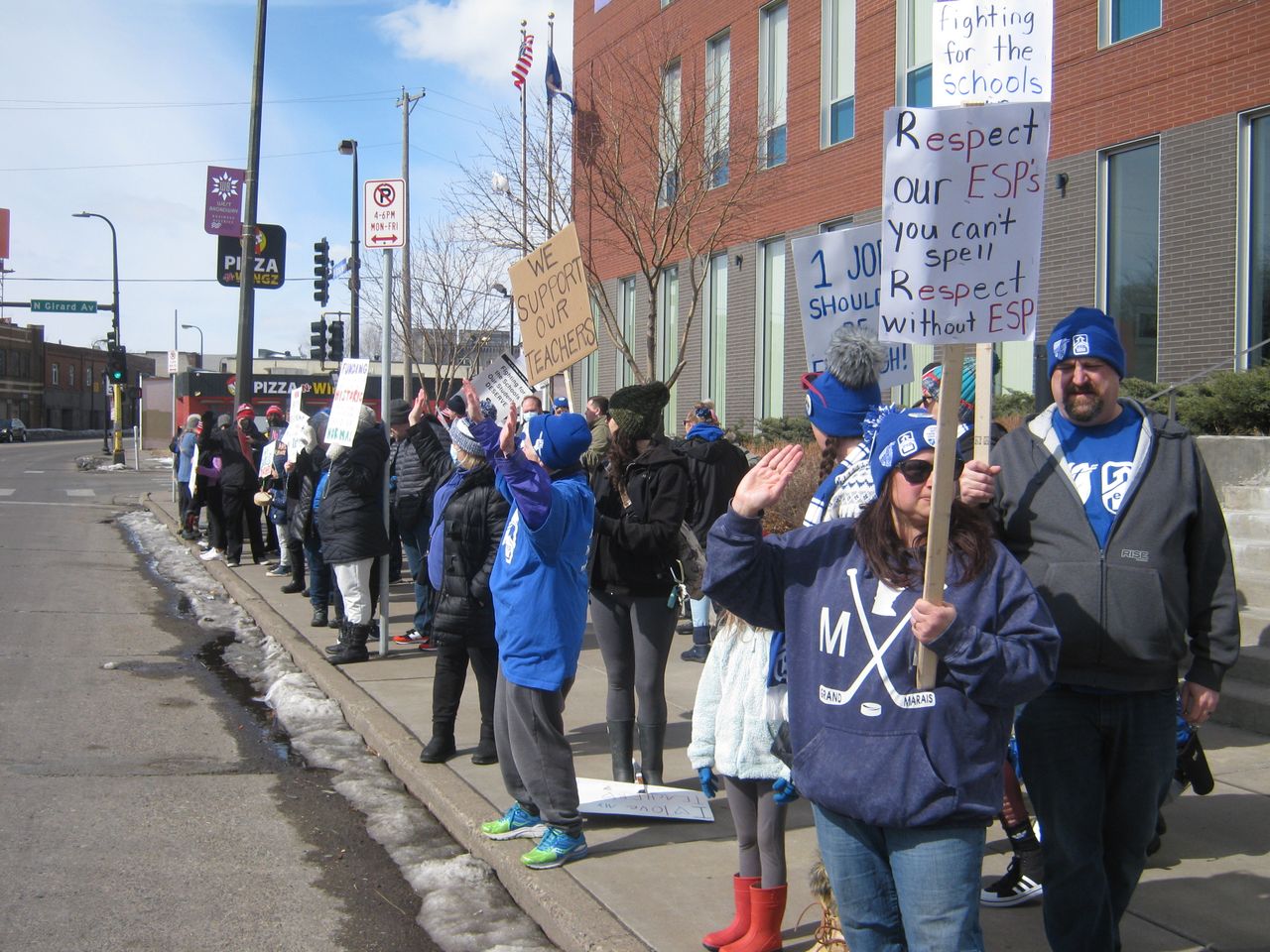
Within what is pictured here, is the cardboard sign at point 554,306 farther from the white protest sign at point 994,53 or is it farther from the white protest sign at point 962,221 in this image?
the white protest sign at point 962,221

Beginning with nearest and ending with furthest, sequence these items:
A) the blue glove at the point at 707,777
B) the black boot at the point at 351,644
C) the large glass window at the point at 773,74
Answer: the blue glove at the point at 707,777 < the black boot at the point at 351,644 < the large glass window at the point at 773,74

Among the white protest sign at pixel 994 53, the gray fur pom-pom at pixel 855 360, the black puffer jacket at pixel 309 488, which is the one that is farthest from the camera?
the black puffer jacket at pixel 309 488

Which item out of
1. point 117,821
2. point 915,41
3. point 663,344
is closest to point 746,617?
point 117,821

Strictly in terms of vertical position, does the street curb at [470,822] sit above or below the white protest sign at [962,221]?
below

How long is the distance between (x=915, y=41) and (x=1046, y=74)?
13142 millimetres

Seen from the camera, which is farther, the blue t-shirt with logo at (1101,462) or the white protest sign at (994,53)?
the white protest sign at (994,53)

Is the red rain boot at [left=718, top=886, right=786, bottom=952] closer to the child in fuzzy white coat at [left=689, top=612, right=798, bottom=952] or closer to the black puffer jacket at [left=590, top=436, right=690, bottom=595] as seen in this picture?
the child in fuzzy white coat at [left=689, top=612, right=798, bottom=952]

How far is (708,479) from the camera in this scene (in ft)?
24.4

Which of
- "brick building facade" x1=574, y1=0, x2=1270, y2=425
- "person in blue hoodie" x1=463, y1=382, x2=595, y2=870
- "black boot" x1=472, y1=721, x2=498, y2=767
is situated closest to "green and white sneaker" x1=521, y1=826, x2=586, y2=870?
"person in blue hoodie" x1=463, y1=382, x2=595, y2=870

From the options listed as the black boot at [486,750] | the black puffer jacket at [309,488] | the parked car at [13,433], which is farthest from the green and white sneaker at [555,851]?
the parked car at [13,433]

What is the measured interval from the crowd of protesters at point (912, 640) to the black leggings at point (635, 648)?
19 millimetres

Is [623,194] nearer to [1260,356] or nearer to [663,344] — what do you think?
[663,344]

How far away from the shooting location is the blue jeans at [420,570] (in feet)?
29.8

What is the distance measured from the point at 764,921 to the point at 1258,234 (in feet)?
35.7
